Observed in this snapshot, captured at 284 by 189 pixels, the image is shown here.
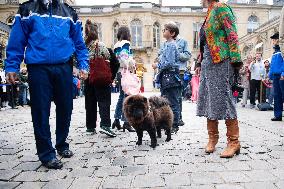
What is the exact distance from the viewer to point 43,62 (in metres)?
3.96

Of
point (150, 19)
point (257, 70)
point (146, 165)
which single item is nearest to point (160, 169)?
point (146, 165)

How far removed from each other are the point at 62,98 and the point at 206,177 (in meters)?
1.97

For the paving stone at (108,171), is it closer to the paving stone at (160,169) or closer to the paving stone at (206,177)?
the paving stone at (160,169)

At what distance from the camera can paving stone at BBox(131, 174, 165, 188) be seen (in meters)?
3.22

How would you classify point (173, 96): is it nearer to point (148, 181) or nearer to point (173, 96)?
point (173, 96)

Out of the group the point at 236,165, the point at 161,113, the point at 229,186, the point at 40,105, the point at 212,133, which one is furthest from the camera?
the point at 161,113

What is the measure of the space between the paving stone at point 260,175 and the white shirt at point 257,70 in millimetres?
9198

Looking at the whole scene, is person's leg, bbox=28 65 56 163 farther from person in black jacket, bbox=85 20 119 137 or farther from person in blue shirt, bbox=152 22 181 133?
person in blue shirt, bbox=152 22 181 133

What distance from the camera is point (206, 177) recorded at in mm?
3420

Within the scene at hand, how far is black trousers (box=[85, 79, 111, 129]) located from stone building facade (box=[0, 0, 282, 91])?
35.9 meters

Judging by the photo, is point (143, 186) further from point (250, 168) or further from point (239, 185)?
point (250, 168)

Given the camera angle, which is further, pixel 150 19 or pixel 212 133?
pixel 150 19

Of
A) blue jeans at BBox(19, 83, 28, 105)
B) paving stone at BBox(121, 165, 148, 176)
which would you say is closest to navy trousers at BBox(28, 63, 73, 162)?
paving stone at BBox(121, 165, 148, 176)

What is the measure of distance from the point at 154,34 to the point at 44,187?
133 ft
